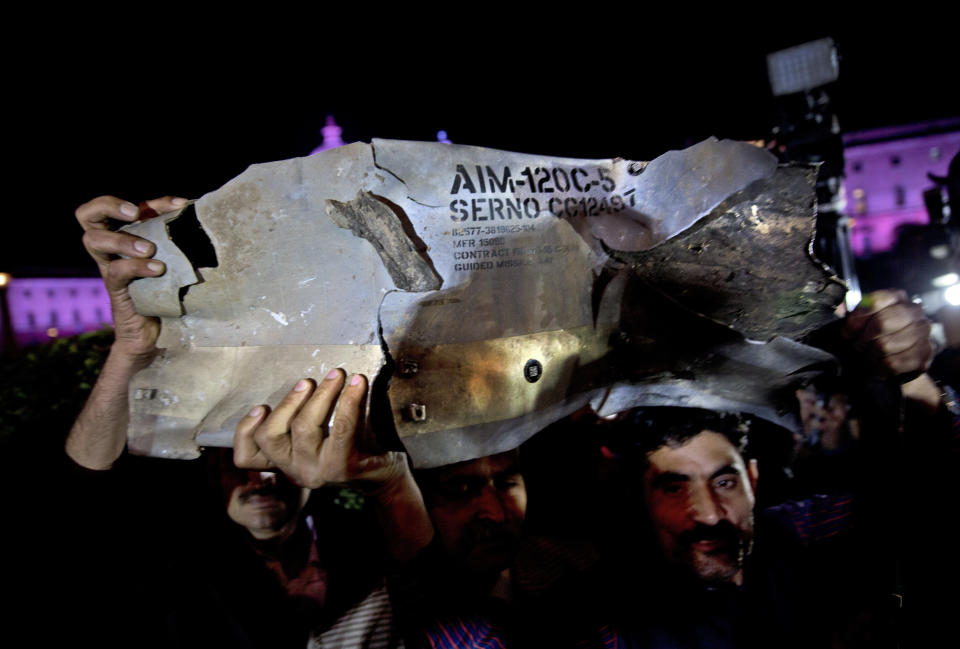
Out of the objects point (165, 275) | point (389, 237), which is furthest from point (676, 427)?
point (165, 275)

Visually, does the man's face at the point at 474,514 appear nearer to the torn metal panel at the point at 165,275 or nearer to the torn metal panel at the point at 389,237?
the torn metal panel at the point at 389,237

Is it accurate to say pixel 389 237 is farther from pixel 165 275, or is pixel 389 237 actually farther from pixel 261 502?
pixel 261 502

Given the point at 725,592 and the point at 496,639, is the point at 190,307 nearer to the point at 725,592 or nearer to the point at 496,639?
the point at 496,639

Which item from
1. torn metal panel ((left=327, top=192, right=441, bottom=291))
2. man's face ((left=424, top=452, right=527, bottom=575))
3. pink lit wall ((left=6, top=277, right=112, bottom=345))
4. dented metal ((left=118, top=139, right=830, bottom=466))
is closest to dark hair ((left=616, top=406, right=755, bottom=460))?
man's face ((left=424, top=452, right=527, bottom=575))

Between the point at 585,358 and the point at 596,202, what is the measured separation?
1.55 feet

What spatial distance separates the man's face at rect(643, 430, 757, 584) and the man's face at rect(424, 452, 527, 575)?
74 centimetres

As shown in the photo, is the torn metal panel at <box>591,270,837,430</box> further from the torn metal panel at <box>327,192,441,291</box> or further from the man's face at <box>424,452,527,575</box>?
the man's face at <box>424,452,527,575</box>

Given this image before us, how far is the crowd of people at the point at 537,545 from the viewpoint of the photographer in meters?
1.68

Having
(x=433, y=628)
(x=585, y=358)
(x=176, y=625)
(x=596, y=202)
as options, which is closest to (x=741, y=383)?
(x=585, y=358)

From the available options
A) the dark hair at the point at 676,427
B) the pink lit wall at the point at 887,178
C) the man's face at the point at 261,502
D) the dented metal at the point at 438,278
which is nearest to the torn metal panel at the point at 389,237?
the dented metal at the point at 438,278

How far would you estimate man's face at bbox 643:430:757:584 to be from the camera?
1974mm

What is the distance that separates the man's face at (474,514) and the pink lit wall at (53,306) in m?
34.2

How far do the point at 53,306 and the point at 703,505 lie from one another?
4002 centimetres

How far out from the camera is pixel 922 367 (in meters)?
1.71
